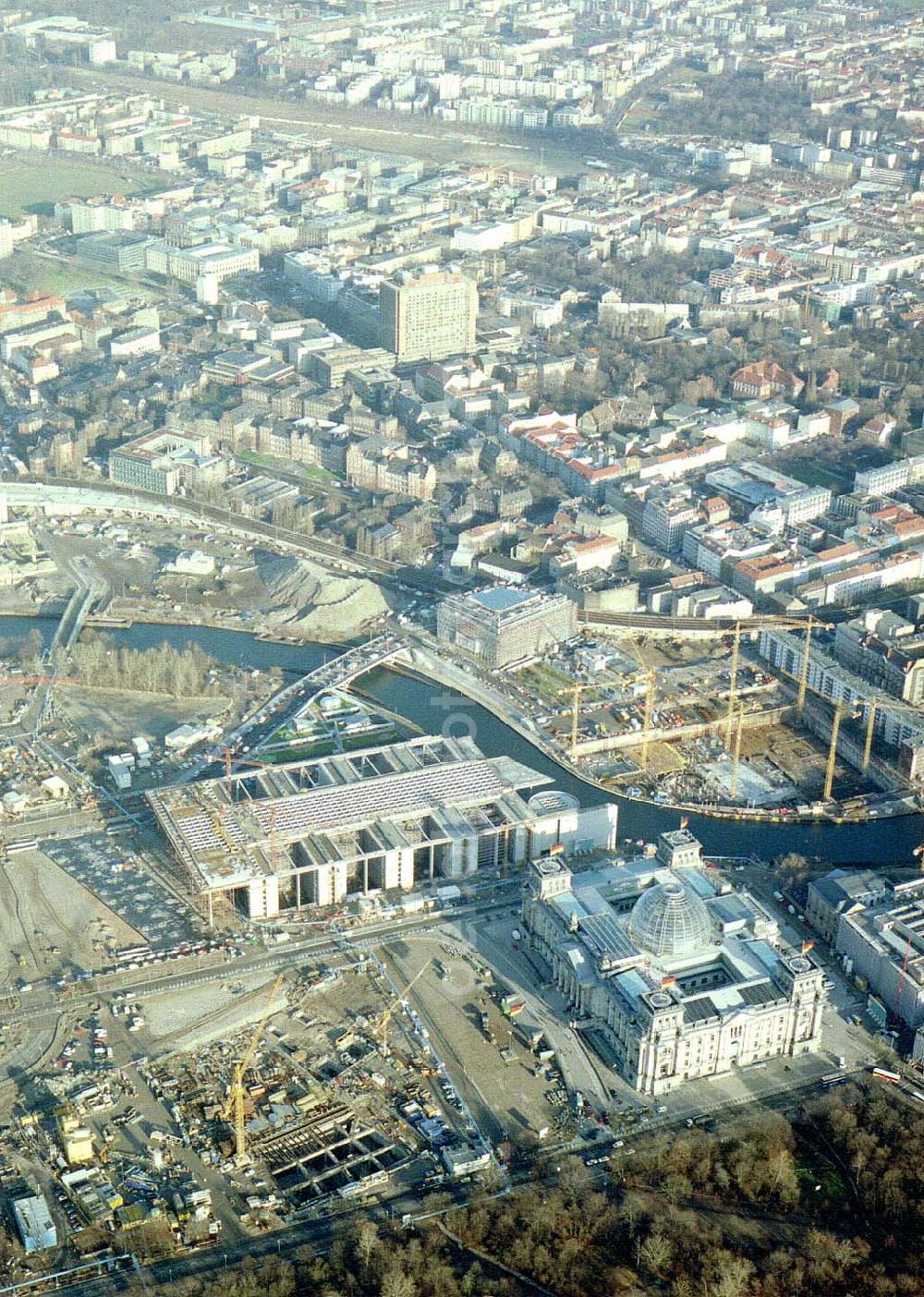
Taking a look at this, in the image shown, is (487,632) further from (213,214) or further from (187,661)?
(213,214)

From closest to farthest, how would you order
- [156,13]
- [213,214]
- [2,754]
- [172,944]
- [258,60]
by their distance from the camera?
[172,944], [2,754], [213,214], [258,60], [156,13]

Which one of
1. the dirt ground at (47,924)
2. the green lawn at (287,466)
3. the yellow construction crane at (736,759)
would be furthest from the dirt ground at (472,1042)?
the green lawn at (287,466)

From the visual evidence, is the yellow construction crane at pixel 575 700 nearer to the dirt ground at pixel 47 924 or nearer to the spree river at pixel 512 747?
the spree river at pixel 512 747

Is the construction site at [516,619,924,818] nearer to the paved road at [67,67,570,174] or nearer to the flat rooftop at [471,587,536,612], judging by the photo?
the flat rooftop at [471,587,536,612]

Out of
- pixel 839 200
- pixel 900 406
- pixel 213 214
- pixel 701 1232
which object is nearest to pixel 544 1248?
pixel 701 1232

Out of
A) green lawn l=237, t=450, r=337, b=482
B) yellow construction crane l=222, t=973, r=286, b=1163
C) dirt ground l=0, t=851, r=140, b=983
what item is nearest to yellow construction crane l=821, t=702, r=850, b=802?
yellow construction crane l=222, t=973, r=286, b=1163

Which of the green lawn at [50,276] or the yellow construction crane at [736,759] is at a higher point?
the green lawn at [50,276]

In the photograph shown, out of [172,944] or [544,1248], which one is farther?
[172,944]
